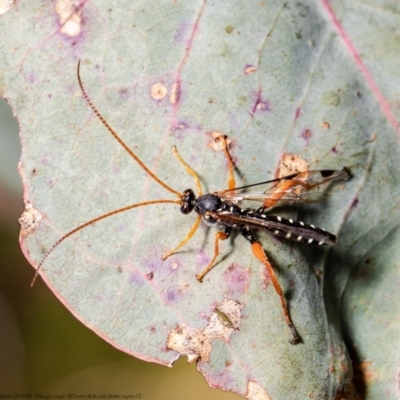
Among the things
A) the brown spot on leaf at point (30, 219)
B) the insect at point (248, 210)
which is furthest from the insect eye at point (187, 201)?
the brown spot on leaf at point (30, 219)

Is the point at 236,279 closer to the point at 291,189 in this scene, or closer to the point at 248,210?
the point at 248,210

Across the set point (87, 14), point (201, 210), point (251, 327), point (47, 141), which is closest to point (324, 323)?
point (251, 327)

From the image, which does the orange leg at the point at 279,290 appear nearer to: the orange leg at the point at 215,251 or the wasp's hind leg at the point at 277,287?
the wasp's hind leg at the point at 277,287

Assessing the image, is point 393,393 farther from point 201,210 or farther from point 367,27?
point 367,27

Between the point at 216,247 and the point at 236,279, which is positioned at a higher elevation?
the point at 216,247

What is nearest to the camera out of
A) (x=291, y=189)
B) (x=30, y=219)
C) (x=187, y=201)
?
(x=30, y=219)

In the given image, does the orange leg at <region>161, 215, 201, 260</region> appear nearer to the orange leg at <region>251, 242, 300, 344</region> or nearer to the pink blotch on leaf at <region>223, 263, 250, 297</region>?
→ the pink blotch on leaf at <region>223, 263, 250, 297</region>

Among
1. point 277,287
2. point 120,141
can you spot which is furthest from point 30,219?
point 277,287

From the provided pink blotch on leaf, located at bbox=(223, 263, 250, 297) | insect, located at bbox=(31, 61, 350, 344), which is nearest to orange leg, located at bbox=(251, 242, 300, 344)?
insect, located at bbox=(31, 61, 350, 344)
